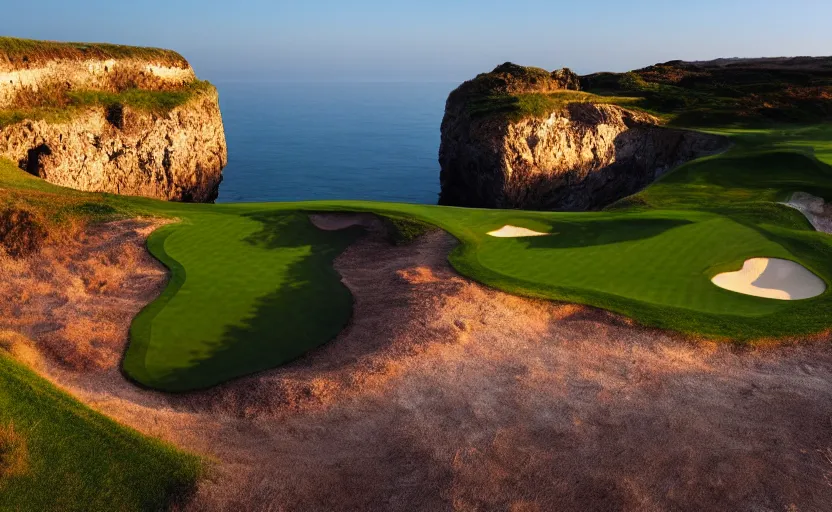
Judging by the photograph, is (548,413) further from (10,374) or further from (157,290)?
(157,290)

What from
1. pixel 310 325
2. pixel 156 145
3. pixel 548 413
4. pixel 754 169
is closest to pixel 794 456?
pixel 548 413

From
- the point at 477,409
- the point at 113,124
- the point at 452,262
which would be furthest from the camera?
→ the point at 113,124

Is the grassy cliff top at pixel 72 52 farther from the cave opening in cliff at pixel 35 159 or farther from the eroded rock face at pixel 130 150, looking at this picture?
the cave opening in cliff at pixel 35 159

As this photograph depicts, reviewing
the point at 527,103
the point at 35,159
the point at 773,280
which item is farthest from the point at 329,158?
the point at 773,280

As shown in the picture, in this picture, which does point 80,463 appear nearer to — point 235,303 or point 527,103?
point 235,303

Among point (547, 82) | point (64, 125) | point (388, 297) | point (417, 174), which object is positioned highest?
point (547, 82)

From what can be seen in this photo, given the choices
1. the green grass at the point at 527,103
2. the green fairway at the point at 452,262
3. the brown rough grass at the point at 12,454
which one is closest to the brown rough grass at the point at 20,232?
the green fairway at the point at 452,262
